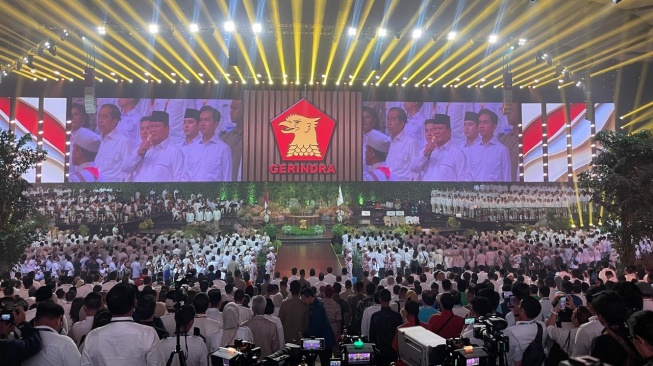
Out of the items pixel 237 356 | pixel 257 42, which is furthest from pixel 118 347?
pixel 257 42

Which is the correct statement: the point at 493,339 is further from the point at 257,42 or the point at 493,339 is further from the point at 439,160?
the point at 439,160

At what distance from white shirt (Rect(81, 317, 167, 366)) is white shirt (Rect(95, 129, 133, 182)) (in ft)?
59.0

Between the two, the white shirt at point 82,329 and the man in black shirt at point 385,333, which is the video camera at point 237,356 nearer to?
the man in black shirt at point 385,333

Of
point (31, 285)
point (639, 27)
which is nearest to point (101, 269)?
point (31, 285)

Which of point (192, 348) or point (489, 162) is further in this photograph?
point (489, 162)

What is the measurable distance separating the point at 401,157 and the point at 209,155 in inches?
309

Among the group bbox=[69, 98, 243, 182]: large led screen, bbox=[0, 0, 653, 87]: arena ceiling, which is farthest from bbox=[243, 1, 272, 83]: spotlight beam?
bbox=[69, 98, 243, 182]: large led screen

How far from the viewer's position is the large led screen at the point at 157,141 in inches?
762

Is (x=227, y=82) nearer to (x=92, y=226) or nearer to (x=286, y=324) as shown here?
(x=92, y=226)

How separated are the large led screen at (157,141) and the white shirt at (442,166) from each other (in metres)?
7.42

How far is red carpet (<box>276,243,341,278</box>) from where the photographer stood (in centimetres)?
1331

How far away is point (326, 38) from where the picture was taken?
15.1 m

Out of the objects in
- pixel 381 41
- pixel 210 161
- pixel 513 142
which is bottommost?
pixel 210 161

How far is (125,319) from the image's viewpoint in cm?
281
